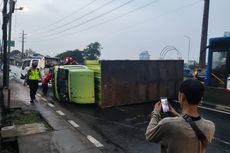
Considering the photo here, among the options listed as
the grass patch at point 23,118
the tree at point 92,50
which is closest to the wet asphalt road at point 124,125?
the grass patch at point 23,118

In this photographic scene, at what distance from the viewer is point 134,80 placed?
1387 centimetres

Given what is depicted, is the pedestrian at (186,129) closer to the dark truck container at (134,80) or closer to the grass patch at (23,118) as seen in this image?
the grass patch at (23,118)

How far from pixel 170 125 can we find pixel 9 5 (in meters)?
16.1

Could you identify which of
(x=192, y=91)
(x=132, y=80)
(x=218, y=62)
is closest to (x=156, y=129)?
(x=192, y=91)

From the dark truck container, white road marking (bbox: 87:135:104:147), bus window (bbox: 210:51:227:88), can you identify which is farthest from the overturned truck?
white road marking (bbox: 87:135:104:147)

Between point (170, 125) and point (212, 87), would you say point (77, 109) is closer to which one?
point (212, 87)

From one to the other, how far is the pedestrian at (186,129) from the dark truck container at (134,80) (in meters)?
10.1

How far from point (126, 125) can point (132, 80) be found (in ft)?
13.2

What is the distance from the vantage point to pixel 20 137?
315 inches

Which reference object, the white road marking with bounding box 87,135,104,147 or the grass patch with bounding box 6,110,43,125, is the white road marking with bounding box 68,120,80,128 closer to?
the grass patch with bounding box 6,110,43,125

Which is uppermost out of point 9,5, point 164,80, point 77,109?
point 9,5

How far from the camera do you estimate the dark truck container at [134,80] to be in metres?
13.1

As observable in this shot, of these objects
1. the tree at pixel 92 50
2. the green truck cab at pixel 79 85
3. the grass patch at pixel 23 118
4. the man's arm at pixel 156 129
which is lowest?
the grass patch at pixel 23 118

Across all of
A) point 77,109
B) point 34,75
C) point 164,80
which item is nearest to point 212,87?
point 164,80
